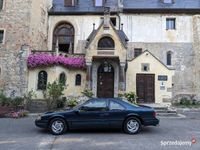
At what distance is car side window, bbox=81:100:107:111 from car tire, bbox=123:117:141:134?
3.49 feet

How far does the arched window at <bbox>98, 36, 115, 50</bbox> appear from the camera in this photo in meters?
21.4

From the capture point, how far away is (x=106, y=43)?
70.5 ft

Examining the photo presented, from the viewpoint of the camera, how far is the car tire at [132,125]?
10.4m

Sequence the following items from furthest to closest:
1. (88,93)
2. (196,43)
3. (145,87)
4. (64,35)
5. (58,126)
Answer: (64,35) < (196,43) < (145,87) < (88,93) < (58,126)

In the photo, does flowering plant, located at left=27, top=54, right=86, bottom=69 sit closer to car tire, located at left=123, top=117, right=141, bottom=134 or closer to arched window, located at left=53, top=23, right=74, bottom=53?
arched window, located at left=53, top=23, right=74, bottom=53

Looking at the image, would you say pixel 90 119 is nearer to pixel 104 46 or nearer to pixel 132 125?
pixel 132 125

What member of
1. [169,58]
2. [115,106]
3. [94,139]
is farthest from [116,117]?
[169,58]

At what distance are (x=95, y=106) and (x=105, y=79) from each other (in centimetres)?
1287

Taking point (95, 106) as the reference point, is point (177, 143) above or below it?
below

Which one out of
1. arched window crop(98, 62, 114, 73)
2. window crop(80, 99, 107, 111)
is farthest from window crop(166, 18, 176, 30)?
window crop(80, 99, 107, 111)

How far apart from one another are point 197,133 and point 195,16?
18.1m

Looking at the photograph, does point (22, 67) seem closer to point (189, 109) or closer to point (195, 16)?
point (189, 109)

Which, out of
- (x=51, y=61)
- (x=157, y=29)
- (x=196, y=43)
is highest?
(x=157, y=29)

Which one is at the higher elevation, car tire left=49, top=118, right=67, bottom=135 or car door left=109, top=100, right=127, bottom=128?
car door left=109, top=100, right=127, bottom=128
